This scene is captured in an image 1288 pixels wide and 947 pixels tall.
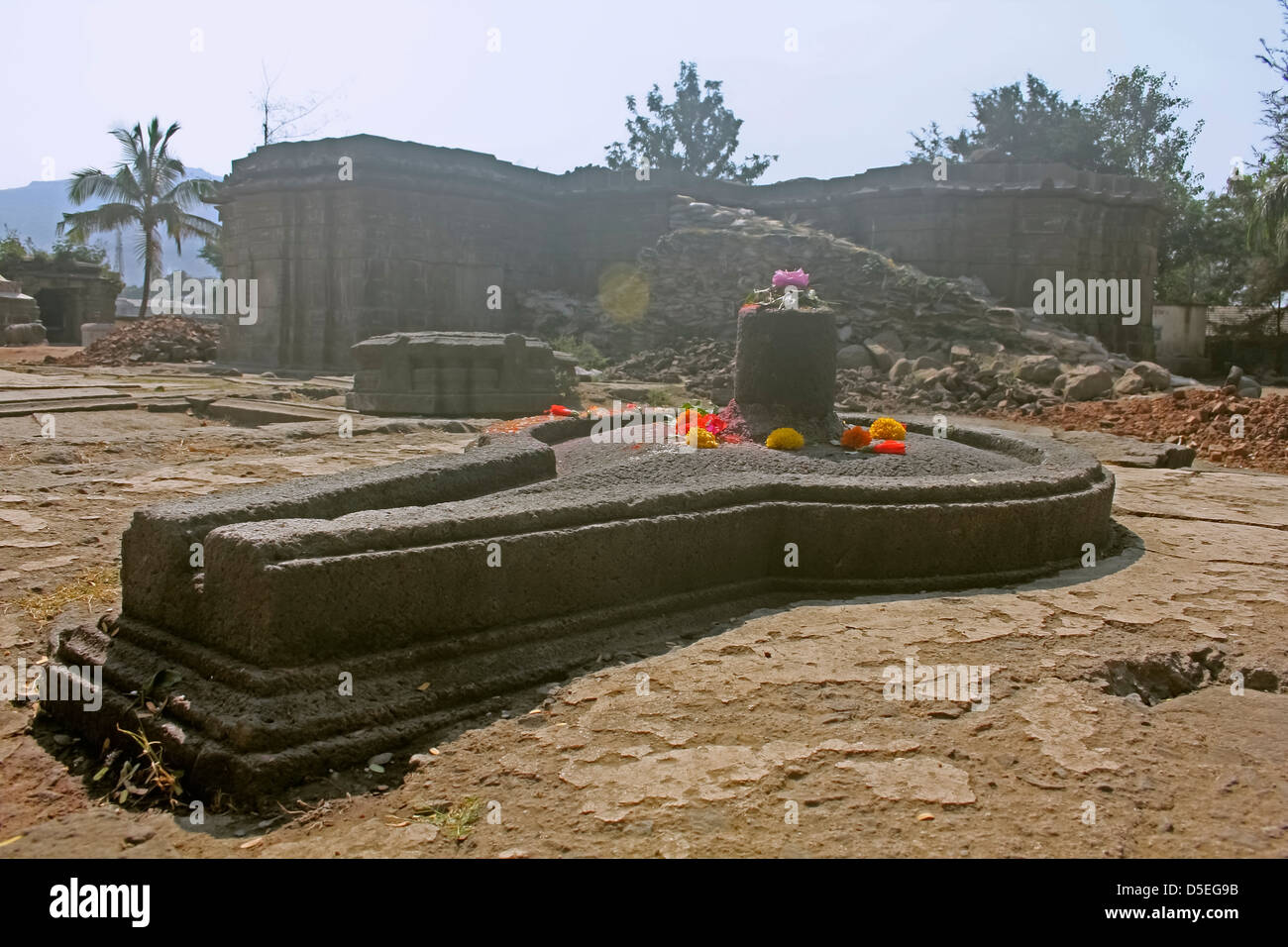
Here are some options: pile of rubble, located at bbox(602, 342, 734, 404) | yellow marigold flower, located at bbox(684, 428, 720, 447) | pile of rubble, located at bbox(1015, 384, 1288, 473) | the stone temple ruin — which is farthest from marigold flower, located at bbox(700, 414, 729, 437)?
pile of rubble, located at bbox(602, 342, 734, 404)

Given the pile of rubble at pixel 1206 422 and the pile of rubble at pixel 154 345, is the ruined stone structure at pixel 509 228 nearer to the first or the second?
the pile of rubble at pixel 154 345

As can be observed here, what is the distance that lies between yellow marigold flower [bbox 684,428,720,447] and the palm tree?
31404mm

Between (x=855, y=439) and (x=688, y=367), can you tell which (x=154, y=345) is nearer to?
(x=688, y=367)

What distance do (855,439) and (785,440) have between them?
0.45 meters

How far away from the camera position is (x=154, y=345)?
61.9 ft

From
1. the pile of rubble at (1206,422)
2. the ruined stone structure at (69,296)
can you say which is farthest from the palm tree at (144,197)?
the pile of rubble at (1206,422)

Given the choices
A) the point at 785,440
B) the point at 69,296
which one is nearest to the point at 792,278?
the point at 785,440

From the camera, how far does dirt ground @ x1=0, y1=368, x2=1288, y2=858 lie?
2.12 m

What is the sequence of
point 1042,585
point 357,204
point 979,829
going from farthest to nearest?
point 357,204 → point 1042,585 → point 979,829

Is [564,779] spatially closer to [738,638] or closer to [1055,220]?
[738,638]

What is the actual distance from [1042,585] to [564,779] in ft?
8.45

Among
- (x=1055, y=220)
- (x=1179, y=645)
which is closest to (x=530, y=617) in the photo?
(x=1179, y=645)

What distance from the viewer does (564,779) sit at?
2365mm

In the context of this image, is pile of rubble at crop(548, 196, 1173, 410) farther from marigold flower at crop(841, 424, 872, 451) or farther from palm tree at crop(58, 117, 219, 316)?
palm tree at crop(58, 117, 219, 316)
